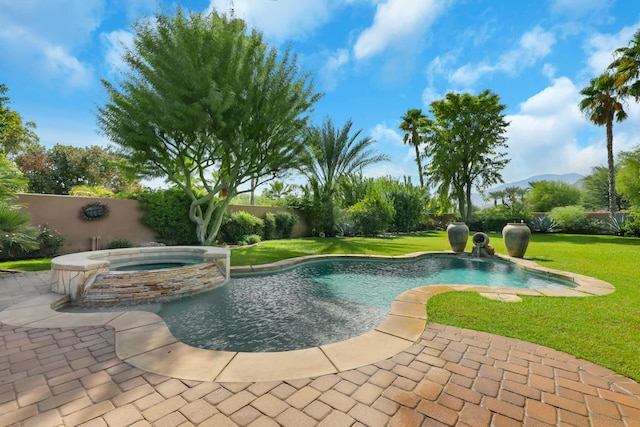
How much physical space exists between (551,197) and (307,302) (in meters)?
42.4

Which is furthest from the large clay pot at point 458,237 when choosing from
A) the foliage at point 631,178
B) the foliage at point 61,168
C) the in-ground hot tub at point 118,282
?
the foliage at point 61,168

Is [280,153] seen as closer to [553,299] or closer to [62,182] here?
[553,299]

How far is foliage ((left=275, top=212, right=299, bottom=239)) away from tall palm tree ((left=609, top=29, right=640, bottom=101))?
1767 cm

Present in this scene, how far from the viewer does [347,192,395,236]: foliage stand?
14766mm

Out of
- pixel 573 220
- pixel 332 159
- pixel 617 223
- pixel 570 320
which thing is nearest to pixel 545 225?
pixel 573 220

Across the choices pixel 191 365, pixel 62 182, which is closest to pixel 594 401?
pixel 191 365

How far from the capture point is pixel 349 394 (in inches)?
75.4

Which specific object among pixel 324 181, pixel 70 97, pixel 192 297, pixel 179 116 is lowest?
pixel 192 297

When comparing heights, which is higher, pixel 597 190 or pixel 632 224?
pixel 597 190

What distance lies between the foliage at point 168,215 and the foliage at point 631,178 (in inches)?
882

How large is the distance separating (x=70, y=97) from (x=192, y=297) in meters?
11.5

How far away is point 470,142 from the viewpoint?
2089cm

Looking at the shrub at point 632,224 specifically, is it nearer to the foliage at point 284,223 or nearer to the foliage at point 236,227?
the foliage at point 284,223

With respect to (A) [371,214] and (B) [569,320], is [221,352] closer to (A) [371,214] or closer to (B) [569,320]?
(B) [569,320]
